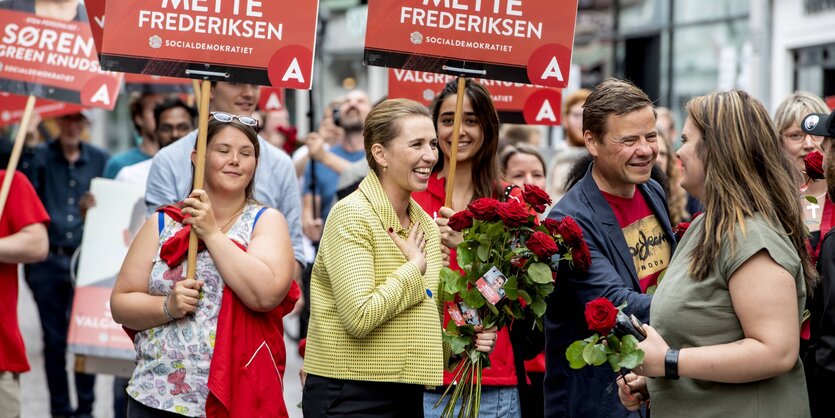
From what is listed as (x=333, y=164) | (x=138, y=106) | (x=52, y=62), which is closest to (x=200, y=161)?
(x=52, y=62)

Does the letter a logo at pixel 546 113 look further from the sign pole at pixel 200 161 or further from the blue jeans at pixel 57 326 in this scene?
the blue jeans at pixel 57 326

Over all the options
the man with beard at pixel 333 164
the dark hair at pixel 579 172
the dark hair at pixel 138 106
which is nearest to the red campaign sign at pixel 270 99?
the dark hair at pixel 138 106

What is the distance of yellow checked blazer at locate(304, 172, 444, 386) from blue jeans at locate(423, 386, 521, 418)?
22.5 inches

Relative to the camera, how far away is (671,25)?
20.7 meters

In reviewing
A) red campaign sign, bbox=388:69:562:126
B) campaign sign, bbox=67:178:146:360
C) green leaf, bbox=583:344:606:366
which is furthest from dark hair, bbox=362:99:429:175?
campaign sign, bbox=67:178:146:360

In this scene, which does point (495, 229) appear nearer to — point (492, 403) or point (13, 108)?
point (492, 403)

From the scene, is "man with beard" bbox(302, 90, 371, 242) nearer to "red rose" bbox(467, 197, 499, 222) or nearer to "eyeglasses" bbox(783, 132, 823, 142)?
"eyeglasses" bbox(783, 132, 823, 142)

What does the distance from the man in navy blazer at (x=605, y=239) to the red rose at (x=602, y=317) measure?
725mm

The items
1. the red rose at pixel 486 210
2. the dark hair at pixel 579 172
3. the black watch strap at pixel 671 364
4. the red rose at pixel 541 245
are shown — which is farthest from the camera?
the dark hair at pixel 579 172

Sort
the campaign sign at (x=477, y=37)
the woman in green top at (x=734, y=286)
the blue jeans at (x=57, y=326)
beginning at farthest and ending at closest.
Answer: the blue jeans at (x=57, y=326) → the campaign sign at (x=477, y=37) → the woman in green top at (x=734, y=286)

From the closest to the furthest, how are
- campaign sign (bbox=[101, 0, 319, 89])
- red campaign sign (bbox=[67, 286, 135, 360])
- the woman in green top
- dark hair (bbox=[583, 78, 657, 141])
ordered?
the woman in green top → dark hair (bbox=[583, 78, 657, 141]) → campaign sign (bbox=[101, 0, 319, 89]) → red campaign sign (bbox=[67, 286, 135, 360])

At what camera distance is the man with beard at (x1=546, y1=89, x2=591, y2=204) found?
28.4 ft

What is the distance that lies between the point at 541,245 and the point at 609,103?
791mm

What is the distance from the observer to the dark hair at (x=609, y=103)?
4848 millimetres
